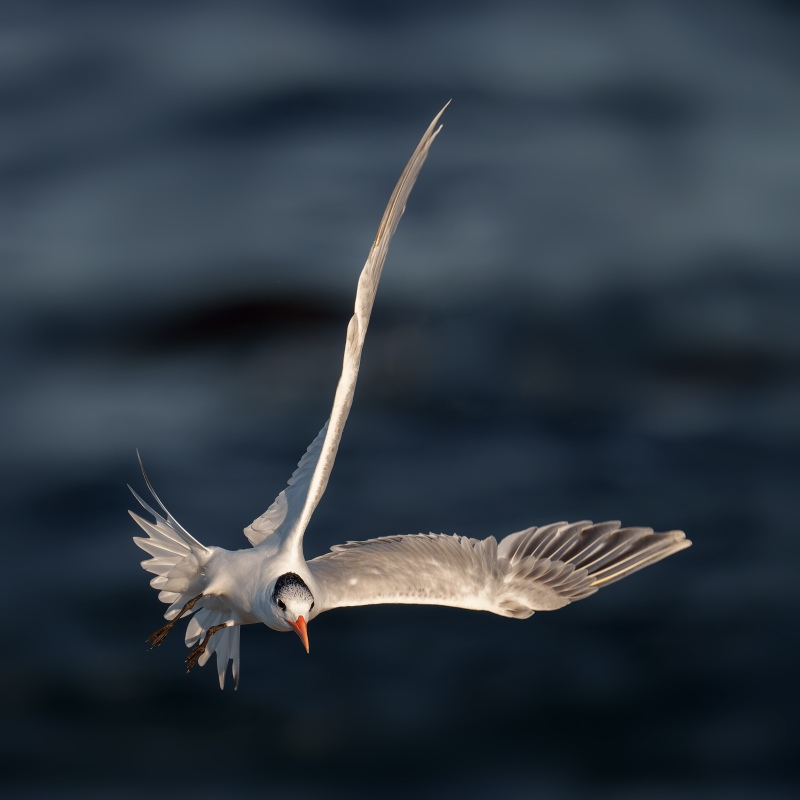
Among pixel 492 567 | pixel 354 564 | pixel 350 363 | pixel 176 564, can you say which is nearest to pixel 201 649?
pixel 176 564

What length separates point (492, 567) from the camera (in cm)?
754

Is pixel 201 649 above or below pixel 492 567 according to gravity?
below

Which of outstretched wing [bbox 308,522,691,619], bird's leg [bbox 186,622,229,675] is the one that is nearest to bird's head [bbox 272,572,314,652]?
outstretched wing [bbox 308,522,691,619]

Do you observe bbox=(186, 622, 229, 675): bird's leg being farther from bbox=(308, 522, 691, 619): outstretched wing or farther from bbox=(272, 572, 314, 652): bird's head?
bbox=(272, 572, 314, 652): bird's head

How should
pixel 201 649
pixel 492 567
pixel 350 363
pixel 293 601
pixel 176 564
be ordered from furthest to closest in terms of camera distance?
pixel 492 567
pixel 201 649
pixel 176 564
pixel 350 363
pixel 293 601

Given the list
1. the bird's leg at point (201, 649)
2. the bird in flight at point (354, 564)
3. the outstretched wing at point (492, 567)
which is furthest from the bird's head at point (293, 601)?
the bird's leg at point (201, 649)

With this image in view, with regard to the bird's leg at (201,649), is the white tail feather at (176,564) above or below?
above

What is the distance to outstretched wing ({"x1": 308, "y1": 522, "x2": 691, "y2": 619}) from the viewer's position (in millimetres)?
7043

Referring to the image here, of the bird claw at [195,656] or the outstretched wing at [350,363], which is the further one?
the bird claw at [195,656]

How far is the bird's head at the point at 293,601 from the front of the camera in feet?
21.2

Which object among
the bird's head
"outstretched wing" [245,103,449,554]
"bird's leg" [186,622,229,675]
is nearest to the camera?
the bird's head

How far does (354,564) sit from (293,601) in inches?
32.8

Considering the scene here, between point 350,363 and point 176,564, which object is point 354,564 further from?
point 350,363

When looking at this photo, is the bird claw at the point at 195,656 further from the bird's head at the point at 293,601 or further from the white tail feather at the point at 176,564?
the bird's head at the point at 293,601
